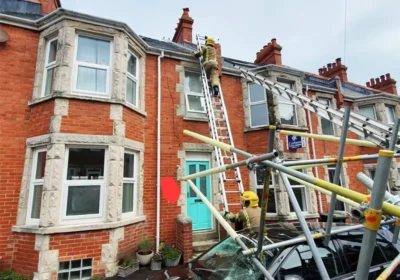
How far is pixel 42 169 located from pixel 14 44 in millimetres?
3666

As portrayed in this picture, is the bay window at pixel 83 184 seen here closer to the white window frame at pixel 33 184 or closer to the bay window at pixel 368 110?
Answer: the white window frame at pixel 33 184

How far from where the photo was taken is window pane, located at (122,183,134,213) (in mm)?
6484

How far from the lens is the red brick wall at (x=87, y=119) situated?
593cm

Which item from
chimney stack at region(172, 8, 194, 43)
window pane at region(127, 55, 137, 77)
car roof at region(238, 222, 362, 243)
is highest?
chimney stack at region(172, 8, 194, 43)

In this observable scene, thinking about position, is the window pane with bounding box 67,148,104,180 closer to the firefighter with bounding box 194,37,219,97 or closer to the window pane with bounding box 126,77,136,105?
the window pane with bounding box 126,77,136,105

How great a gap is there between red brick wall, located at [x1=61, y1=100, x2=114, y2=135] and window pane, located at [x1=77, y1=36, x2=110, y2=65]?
4.60 feet

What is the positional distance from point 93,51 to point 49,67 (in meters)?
1.31

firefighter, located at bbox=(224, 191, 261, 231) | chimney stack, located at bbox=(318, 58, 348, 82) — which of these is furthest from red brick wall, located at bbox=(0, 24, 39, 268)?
chimney stack, located at bbox=(318, 58, 348, 82)

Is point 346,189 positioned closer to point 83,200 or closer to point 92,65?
point 83,200

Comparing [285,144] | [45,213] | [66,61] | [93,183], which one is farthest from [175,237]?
[66,61]

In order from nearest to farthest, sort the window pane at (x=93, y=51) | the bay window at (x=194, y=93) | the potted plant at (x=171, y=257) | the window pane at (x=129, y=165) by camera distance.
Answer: the potted plant at (x=171, y=257)
the window pane at (x=93, y=51)
the window pane at (x=129, y=165)
the bay window at (x=194, y=93)

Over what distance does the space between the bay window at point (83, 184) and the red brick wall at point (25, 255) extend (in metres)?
0.90

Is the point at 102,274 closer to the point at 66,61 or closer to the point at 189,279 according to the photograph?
the point at 189,279

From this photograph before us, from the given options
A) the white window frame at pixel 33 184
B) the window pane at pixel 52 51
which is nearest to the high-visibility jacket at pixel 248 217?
the white window frame at pixel 33 184
